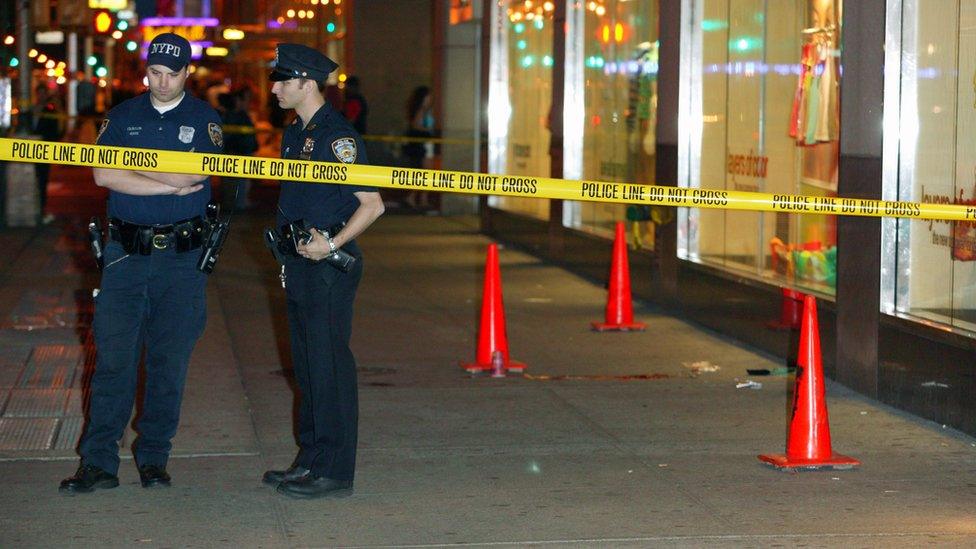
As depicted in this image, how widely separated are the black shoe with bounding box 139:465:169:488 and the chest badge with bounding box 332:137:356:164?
1.57 metres

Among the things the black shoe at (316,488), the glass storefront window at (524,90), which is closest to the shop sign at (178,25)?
the glass storefront window at (524,90)

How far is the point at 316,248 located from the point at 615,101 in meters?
9.22

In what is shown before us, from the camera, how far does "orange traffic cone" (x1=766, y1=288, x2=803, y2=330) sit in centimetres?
979

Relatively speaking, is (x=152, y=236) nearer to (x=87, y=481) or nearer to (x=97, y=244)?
(x=97, y=244)

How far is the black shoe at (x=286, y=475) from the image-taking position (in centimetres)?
632

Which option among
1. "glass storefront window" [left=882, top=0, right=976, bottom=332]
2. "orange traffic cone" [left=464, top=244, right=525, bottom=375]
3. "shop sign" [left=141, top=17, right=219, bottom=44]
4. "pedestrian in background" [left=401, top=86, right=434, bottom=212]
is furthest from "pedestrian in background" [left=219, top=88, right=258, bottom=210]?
"shop sign" [left=141, top=17, right=219, bottom=44]

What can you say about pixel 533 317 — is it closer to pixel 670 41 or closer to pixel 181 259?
pixel 670 41

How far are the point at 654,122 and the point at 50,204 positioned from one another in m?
13.3

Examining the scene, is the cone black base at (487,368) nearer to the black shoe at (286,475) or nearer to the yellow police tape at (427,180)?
the yellow police tape at (427,180)

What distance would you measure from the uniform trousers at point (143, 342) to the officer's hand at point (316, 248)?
24.9 inches

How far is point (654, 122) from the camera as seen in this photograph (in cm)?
1337

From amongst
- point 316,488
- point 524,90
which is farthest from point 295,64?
point 524,90

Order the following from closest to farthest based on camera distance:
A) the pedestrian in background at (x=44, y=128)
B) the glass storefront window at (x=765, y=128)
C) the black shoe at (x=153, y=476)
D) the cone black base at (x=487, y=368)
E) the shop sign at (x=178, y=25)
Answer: the black shoe at (x=153, y=476) → the cone black base at (x=487, y=368) → the glass storefront window at (x=765, y=128) → the pedestrian in background at (x=44, y=128) → the shop sign at (x=178, y=25)

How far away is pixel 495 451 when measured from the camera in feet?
23.5
